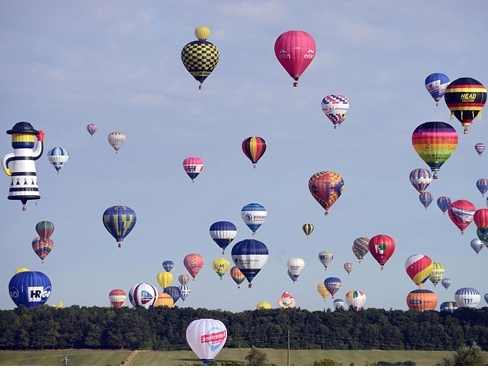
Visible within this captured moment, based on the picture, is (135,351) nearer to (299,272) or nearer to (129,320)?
(129,320)

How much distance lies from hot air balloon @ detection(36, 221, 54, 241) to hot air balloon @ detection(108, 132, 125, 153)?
57.0 ft

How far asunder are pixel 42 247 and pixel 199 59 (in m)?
46.1

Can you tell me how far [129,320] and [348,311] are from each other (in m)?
24.4

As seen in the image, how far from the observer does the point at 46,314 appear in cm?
12862

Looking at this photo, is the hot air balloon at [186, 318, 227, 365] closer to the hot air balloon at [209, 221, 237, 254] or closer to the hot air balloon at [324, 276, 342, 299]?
the hot air balloon at [209, 221, 237, 254]

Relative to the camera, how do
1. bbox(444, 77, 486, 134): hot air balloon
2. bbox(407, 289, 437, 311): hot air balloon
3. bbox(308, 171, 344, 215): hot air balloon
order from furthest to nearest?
bbox(407, 289, 437, 311): hot air balloon
bbox(308, 171, 344, 215): hot air balloon
bbox(444, 77, 486, 134): hot air balloon

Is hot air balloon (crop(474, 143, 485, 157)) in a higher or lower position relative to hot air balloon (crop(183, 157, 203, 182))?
higher

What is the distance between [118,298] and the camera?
143m

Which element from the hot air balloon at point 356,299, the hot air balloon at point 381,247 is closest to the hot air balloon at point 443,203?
the hot air balloon at point 381,247

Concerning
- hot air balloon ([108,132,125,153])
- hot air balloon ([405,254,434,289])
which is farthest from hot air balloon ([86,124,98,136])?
hot air balloon ([405,254,434,289])

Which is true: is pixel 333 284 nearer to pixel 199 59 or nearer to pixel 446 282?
pixel 446 282

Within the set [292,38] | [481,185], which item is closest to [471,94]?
[292,38]

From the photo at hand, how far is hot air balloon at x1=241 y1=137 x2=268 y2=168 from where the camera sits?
351ft

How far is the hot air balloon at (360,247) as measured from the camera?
127562 mm
